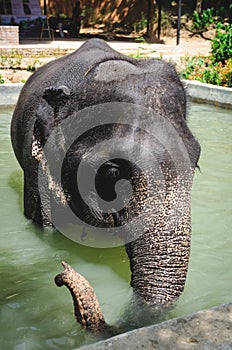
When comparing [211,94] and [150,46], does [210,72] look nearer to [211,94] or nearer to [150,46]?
[211,94]

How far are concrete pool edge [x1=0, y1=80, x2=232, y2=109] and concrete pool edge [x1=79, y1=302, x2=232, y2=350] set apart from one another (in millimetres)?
8786

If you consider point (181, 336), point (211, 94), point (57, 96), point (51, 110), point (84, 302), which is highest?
point (57, 96)

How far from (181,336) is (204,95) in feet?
30.9

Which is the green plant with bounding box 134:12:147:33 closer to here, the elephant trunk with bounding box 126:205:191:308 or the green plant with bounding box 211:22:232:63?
the green plant with bounding box 211:22:232:63

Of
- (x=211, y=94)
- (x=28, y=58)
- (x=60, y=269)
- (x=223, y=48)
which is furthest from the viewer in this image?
(x=28, y=58)

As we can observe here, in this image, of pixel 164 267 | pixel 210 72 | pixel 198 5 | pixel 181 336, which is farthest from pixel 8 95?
pixel 198 5

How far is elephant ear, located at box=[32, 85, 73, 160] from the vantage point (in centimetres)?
402

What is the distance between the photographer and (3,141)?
8438 millimetres

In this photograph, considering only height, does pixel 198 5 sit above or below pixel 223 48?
above

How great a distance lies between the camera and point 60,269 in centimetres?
443

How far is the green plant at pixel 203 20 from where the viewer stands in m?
24.5

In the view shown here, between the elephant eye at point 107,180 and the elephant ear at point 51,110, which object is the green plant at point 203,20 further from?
the elephant eye at point 107,180

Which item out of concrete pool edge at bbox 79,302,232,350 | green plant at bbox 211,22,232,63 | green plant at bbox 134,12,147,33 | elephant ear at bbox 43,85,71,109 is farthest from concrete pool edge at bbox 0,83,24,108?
→ green plant at bbox 134,12,147,33

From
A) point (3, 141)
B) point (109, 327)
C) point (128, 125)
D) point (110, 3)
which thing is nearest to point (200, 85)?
point (3, 141)
